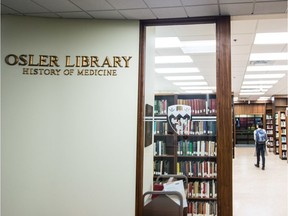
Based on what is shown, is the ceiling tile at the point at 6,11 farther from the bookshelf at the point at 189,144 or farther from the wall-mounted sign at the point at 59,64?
the bookshelf at the point at 189,144

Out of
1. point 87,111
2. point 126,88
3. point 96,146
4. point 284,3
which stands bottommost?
point 96,146

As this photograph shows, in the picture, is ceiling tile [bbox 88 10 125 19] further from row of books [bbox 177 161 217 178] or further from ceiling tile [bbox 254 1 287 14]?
row of books [bbox 177 161 217 178]

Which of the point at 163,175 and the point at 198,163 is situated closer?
the point at 163,175

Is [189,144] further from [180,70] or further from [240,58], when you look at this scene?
[180,70]

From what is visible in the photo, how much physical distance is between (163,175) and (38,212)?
1734 millimetres

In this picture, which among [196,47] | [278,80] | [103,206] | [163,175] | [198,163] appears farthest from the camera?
[278,80]

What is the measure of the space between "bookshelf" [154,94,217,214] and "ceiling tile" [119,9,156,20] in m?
1.36

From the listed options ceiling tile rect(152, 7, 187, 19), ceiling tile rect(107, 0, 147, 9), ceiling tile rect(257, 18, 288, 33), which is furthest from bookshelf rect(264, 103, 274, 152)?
ceiling tile rect(107, 0, 147, 9)

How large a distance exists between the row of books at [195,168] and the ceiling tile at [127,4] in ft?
8.28

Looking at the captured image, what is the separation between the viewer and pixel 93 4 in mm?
3066

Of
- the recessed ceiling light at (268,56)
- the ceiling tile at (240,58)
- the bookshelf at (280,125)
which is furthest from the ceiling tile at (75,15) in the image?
the bookshelf at (280,125)

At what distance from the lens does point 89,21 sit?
355 cm

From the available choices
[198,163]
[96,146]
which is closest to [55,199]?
[96,146]

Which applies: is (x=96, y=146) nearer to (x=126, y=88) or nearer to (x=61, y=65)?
(x=126, y=88)
